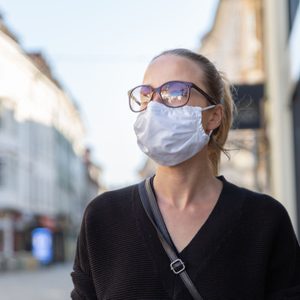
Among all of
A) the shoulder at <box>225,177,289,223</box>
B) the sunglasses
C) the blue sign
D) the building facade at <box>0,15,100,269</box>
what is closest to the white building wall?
the building facade at <box>0,15,100,269</box>

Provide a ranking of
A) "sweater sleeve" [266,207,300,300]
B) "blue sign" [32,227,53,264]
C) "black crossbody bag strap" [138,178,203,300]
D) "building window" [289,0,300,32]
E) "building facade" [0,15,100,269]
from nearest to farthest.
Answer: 1. "black crossbody bag strap" [138,178,203,300]
2. "sweater sleeve" [266,207,300,300]
3. "building window" [289,0,300,32]
4. "building facade" [0,15,100,269]
5. "blue sign" [32,227,53,264]

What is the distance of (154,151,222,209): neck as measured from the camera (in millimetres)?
2436

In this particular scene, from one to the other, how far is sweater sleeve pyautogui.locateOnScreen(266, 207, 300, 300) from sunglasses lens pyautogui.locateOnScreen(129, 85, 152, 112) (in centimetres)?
51

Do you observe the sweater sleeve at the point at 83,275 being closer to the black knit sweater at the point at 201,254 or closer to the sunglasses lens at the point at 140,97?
the black knit sweater at the point at 201,254

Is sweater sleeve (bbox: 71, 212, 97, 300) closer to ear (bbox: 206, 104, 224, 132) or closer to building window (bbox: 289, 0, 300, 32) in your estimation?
ear (bbox: 206, 104, 224, 132)

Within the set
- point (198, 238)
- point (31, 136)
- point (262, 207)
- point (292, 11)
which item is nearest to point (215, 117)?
Answer: point (262, 207)

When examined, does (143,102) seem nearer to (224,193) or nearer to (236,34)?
(224,193)

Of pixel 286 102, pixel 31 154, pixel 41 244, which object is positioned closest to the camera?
pixel 286 102

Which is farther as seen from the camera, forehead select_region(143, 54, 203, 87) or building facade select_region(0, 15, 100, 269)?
building facade select_region(0, 15, 100, 269)

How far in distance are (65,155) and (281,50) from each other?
193 ft

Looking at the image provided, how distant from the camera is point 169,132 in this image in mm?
2459

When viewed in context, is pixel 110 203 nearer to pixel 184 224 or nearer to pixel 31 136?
pixel 184 224

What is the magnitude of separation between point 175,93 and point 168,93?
0.02m

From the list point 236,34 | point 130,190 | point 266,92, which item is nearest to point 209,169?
point 130,190
